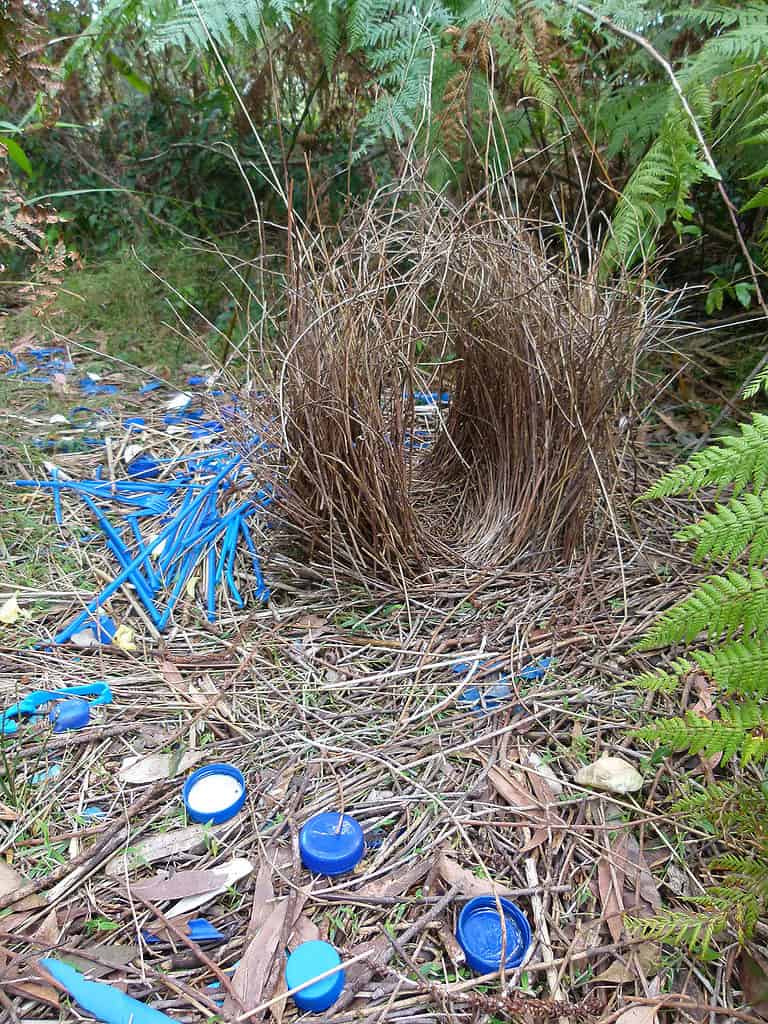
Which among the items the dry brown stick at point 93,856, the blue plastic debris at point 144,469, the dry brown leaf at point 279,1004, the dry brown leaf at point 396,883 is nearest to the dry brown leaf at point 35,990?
the dry brown stick at point 93,856

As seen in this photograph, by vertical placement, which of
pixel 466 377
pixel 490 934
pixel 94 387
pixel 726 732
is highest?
pixel 466 377

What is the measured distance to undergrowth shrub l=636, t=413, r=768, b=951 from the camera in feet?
2.32

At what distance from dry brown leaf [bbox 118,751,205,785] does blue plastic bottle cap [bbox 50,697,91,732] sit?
10 cm

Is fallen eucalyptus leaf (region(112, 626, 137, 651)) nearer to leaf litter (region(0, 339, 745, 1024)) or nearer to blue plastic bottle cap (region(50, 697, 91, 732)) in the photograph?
leaf litter (region(0, 339, 745, 1024))

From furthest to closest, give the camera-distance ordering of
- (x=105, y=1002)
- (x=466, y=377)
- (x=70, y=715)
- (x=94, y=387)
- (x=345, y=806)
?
(x=94, y=387)
(x=466, y=377)
(x=70, y=715)
(x=345, y=806)
(x=105, y=1002)

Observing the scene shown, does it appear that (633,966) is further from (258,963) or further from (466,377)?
(466,377)

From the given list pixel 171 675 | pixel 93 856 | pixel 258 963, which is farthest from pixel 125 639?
pixel 258 963

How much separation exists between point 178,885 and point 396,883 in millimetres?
264

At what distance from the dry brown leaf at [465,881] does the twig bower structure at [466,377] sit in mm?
563

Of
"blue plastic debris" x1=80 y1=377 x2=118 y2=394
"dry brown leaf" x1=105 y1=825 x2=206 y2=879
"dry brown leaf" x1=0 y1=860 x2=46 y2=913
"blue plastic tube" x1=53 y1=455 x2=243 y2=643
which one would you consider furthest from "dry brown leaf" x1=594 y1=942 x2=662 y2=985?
"blue plastic debris" x1=80 y1=377 x2=118 y2=394

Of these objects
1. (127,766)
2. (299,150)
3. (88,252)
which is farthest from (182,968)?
(88,252)

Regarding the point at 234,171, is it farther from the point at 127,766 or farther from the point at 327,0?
the point at 127,766

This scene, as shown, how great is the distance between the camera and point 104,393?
2.13 m

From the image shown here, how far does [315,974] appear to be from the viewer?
73cm
